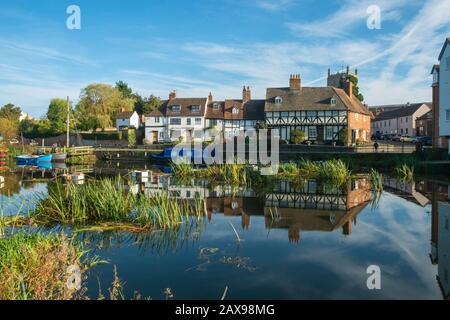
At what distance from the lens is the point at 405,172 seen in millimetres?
27875

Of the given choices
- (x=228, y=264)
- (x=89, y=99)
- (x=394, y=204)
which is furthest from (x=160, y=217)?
(x=89, y=99)

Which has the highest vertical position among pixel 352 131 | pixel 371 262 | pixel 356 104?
pixel 356 104

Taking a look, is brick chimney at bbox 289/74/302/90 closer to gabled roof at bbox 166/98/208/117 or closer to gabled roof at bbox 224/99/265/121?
gabled roof at bbox 224/99/265/121

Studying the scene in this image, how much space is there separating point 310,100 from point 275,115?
5.13 m

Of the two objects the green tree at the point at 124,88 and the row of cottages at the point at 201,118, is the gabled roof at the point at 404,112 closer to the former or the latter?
the row of cottages at the point at 201,118

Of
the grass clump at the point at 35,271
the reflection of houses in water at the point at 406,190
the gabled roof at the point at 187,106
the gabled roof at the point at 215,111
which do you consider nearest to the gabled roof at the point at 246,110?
the gabled roof at the point at 215,111

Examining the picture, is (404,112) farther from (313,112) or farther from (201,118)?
(201,118)

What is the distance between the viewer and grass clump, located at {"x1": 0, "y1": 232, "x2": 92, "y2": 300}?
6.48 meters

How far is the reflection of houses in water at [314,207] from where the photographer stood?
530 inches

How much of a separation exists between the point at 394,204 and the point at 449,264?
28.2 ft

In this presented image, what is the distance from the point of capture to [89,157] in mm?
50031

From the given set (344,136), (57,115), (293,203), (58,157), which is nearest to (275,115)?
(344,136)

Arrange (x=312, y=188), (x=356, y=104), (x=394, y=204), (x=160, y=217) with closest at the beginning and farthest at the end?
(x=160, y=217) < (x=394, y=204) < (x=312, y=188) < (x=356, y=104)
